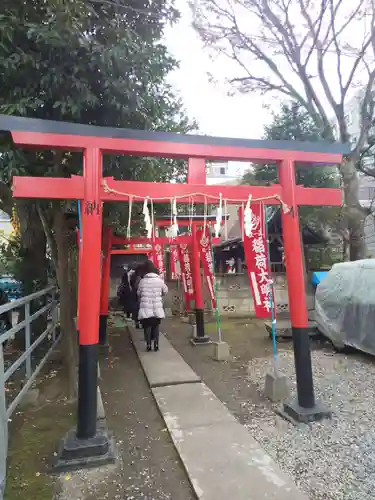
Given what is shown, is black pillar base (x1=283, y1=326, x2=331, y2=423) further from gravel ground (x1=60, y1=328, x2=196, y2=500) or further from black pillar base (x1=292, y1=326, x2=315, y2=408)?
gravel ground (x1=60, y1=328, x2=196, y2=500)

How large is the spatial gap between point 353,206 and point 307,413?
32.2 feet

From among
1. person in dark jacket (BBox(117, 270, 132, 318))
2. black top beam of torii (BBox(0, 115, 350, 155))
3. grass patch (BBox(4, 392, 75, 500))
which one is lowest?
grass patch (BBox(4, 392, 75, 500))

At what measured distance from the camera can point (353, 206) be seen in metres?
12.7

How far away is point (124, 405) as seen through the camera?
556 cm

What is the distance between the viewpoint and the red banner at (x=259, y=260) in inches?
215

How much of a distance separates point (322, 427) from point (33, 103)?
5835 mm

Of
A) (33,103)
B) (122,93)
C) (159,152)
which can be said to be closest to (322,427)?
(159,152)

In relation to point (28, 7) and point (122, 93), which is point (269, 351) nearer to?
point (122, 93)

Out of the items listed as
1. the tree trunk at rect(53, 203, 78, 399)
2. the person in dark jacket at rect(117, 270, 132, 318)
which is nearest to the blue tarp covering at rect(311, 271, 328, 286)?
the person in dark jacket at rect(117, 270, 132, 318)

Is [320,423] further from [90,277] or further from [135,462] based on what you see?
[90,277]

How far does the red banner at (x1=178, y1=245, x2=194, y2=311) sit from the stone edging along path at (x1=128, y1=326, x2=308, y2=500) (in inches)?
166

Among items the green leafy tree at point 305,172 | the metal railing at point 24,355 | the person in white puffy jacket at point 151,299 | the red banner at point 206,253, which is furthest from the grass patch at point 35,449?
the green leafy tree at point 305,172

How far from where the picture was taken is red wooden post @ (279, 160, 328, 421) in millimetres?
4910

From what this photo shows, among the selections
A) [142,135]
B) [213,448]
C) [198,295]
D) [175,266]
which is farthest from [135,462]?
[175,266]
